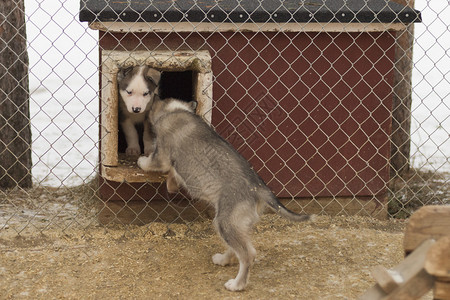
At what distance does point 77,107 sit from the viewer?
9844 millimetres

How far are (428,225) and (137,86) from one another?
2.59 meters

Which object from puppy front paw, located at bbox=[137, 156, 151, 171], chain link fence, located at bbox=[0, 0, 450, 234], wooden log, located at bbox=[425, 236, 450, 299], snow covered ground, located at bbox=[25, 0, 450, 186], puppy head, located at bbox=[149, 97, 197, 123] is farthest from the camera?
snow covered ground, located at bbox=[25, 0, 450, 186]

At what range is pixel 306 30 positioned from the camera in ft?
16.0

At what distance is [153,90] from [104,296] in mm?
1606

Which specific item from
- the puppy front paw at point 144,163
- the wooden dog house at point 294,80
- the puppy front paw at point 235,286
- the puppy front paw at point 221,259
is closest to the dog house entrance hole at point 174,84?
the wooden dog house at point 294,80

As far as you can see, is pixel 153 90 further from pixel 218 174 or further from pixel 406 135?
pixel 406 135

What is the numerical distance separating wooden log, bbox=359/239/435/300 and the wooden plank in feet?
0.18

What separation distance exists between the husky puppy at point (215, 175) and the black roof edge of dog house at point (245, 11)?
667 mm

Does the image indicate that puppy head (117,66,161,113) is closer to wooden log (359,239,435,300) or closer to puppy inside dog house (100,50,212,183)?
puppy inside dog house (100,50,212,183)

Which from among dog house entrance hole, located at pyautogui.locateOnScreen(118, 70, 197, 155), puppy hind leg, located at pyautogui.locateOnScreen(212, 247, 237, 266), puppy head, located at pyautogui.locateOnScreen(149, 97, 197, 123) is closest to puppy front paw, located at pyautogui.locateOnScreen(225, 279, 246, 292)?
puppy hind leg, located at pyautogui.locateOnScreen(212, 247, 237, 266)

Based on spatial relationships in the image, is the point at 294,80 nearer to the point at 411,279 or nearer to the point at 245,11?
the point at 245,11

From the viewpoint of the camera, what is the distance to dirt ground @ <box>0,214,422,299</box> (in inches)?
153

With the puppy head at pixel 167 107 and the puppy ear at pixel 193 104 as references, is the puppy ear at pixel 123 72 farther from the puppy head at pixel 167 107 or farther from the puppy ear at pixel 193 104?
the puppy ear at pixel 193 104

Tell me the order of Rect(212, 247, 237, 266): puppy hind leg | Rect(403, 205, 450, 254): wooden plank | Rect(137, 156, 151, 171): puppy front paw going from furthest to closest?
1. Rect(137, 156, 151, 171): puppy front paw
2. Rect(212, 247, 237, 266): puppy hind leg
3. Rect(403, 205, 450, 254): wooden plank
